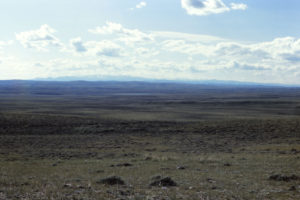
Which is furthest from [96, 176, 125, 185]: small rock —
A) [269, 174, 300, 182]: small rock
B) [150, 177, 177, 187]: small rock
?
[269, 174, 300, 182]: small rock

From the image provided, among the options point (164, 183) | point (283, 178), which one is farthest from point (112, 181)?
point (283, 178)

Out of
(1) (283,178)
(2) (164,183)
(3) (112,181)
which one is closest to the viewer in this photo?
(2) (164,183)

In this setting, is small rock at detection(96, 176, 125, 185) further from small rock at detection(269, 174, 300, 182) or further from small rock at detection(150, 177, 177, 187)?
small rock at detection(269, 174, 300, 182)

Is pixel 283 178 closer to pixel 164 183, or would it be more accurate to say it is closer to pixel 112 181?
pixel 164 183

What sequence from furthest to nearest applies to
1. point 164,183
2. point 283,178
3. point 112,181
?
point 283,178
point 112,181
point 164,183

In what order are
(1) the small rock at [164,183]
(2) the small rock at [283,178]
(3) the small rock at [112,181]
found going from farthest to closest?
(2) the small rock at [283,178]
(3) the small rock at [112,181]
(1) the small rock at [164,183]

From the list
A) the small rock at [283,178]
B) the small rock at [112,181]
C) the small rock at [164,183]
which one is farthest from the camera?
the small rock at [283,178]

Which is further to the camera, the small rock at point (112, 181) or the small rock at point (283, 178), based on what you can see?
the small rock at point (283, 178)

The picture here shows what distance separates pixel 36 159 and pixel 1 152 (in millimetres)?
5886

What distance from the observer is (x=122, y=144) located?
1316 inches

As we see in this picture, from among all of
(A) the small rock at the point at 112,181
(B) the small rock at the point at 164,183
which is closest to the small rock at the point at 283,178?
(B) the small rock at the point at 164,183

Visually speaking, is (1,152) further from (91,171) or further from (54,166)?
(91,171)

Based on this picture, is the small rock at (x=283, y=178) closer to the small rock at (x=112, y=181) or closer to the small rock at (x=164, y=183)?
the small rock at (x=164, y=183)

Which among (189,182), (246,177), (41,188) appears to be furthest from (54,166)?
(246,177)
